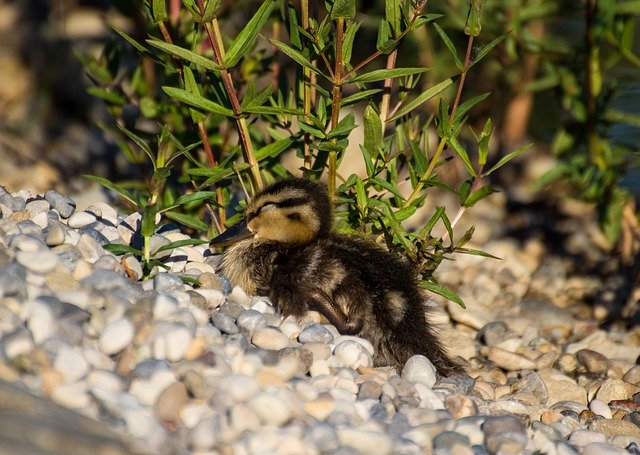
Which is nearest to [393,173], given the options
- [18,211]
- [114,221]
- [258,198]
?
[258,198]

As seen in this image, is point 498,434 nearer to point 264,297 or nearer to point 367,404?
point 367,404

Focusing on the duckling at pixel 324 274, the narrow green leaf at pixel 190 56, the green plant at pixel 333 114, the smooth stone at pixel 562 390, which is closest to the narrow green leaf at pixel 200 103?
the green plant at pixel 333 114

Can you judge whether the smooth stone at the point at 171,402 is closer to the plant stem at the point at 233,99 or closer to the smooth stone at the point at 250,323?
the smooth stone at the point at 250,323

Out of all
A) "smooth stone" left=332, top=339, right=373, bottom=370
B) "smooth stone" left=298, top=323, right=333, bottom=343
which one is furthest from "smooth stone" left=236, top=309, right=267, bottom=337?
"smooth stone" left=332, top=339, right=373, bottom=370

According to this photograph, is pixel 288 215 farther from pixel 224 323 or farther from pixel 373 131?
pixel 224 323

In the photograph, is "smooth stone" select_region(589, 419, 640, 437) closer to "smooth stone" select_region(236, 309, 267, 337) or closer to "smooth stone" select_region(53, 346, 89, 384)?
"smooth stone" select_region(236, 309, 267, 337)

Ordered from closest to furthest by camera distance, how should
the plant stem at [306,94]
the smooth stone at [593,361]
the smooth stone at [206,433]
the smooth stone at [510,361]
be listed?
1. the smooth stone at [206,433]
2. the plant stem at [306,94]
3. the smooth stone at [510,361]
4. the smooth stone at [593,361]

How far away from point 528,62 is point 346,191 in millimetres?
2142

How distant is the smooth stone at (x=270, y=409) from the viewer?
115 inches

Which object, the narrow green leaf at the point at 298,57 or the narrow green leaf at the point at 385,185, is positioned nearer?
the narrow green leaf at the point at 298,57

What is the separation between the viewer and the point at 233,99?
381 centimetres

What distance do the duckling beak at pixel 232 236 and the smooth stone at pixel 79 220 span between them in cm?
45

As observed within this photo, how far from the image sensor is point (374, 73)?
3.74 meters

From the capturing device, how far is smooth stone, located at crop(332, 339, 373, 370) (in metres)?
3.61
